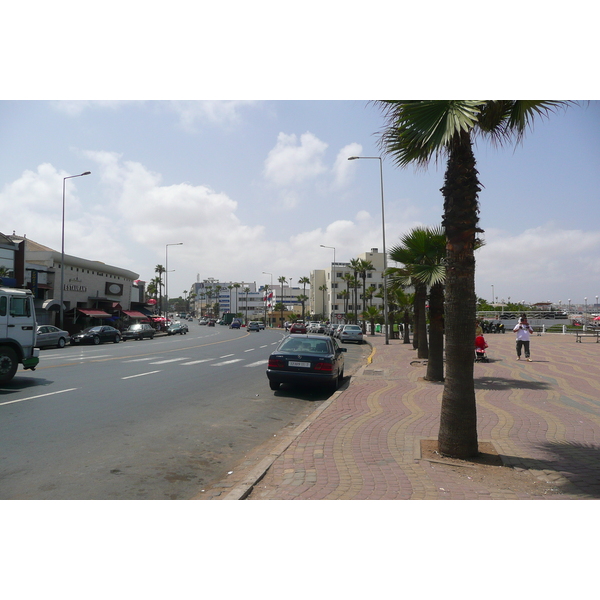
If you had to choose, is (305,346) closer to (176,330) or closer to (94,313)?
(94,313)

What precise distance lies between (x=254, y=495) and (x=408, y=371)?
11699 millimetres

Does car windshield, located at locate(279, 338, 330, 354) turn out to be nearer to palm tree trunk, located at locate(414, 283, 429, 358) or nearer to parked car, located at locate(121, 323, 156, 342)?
palm tree trunk, located at locate(414, 283, 429, 358)

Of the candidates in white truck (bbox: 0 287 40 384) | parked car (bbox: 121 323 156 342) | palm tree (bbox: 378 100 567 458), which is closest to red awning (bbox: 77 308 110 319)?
parked car (bbox: 121 323 156 342)

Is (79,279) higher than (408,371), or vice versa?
(79,279)

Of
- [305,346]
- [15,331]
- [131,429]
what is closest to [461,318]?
[131,429]

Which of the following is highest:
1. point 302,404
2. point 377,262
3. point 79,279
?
point 377,262

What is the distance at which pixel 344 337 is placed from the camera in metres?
36.3

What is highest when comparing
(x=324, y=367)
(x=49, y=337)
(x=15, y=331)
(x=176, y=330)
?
(x=15, y=331)

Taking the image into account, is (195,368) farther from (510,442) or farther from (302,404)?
(510,442)

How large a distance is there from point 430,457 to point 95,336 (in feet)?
104

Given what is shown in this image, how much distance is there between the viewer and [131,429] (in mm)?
7453

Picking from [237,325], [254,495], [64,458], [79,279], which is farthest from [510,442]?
[237,325]

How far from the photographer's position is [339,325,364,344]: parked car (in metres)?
35.9

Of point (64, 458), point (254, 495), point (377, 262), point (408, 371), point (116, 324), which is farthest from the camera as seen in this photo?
point (377, 262)
